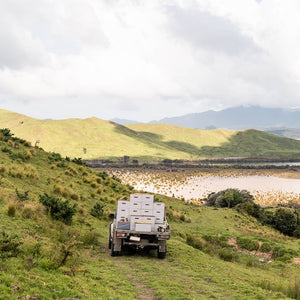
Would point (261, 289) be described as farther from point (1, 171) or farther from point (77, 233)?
point (1, 171)

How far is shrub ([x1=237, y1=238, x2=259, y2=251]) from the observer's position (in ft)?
70.2

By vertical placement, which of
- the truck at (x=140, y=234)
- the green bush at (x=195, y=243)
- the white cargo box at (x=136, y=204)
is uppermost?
the white cargo box at (x=136, y=204)

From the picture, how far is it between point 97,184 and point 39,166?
22.4ft

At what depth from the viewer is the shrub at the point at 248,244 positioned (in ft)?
70.2

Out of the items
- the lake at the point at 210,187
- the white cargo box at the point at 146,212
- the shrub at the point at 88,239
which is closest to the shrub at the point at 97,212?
the shrub at the point at 88,239

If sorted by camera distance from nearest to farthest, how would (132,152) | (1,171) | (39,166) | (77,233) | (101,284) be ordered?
(101,284) < (77,233) < (1,171) < (39,166) < (132,152)

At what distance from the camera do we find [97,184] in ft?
102

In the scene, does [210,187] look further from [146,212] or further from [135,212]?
[135,212]

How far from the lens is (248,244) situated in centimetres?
2203

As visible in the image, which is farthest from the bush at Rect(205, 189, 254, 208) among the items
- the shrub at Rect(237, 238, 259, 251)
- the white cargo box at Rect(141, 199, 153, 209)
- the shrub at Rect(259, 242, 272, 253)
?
the white cargo box at Rect(141, 199, 153, 209)

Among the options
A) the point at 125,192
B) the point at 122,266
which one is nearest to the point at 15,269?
the point at 122,266

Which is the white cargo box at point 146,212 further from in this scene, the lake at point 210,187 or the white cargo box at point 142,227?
the lake at point 210,187

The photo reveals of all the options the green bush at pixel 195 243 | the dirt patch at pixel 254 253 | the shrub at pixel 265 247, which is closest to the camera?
the green bush at pixel 195 243

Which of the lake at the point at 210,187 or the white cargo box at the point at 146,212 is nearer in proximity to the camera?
the white cargo box at the point at 146,212
